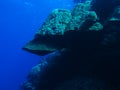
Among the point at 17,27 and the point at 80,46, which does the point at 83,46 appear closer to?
the point at 80,46

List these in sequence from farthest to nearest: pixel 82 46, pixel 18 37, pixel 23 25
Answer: pixel 18 37 < pixel 23 25 < pixel 82 46

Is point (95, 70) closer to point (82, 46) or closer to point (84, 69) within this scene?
point (84, 69)

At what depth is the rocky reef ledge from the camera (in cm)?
629

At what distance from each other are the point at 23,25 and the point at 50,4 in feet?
97.1

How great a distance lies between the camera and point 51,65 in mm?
8266

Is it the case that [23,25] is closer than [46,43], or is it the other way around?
[46,43]

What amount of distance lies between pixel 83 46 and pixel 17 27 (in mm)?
67441

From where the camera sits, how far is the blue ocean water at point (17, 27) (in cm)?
4467

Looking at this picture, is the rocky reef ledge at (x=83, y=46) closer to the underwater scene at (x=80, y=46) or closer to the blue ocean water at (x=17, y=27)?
the underwater scene at (x=80, y=46)

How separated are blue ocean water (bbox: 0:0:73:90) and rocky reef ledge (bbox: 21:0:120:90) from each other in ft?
24.6

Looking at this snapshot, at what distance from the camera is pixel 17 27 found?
72.8 metres

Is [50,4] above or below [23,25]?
below

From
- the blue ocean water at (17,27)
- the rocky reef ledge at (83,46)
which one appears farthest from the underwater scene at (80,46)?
the blue ocean water at (17,27)

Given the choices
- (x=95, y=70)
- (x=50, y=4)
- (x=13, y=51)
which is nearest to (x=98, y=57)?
(x=95, y=70)
